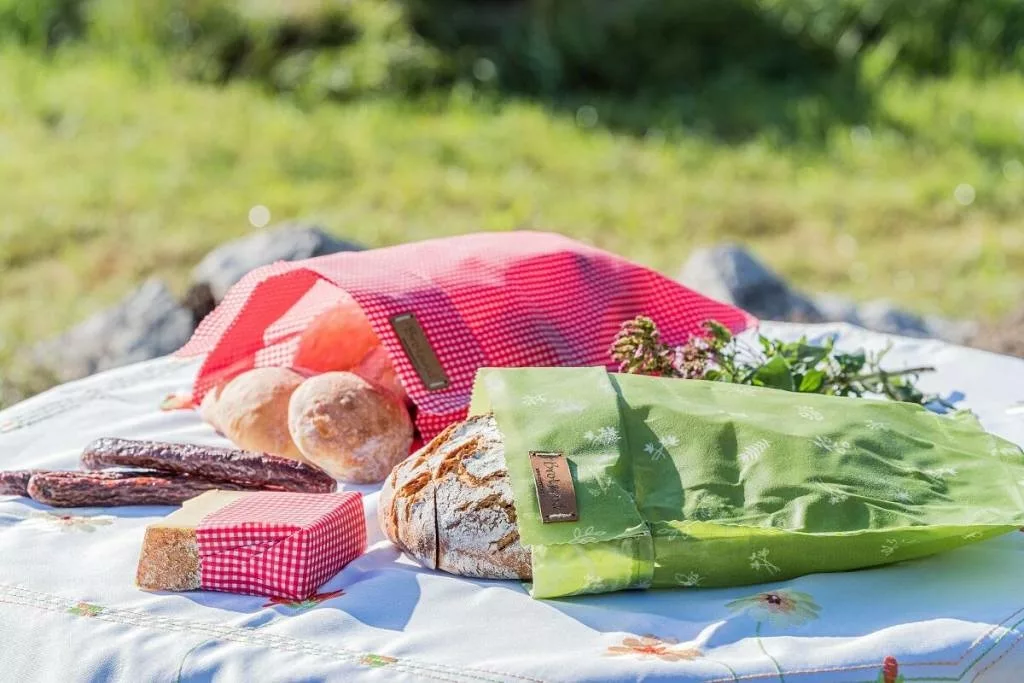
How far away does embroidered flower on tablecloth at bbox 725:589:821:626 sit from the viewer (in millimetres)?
1866

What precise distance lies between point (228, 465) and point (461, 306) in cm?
62

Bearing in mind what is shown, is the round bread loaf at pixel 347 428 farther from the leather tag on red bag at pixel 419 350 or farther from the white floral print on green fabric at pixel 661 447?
the white floral print on green fabric at pixel 661 447

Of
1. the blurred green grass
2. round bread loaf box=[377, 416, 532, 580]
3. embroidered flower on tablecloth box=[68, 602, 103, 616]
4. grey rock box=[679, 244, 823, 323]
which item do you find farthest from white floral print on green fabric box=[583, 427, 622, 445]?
the blurred green grass

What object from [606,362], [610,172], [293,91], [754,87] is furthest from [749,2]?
[606,362]

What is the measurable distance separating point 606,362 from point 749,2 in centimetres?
587

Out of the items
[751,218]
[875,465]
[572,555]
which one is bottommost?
[572,555]

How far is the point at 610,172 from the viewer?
6.54m

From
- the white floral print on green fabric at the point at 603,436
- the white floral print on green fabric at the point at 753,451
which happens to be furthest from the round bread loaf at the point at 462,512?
the white floral print on green fabric at the point at 753,451

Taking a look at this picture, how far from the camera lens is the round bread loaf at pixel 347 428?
7.69ft

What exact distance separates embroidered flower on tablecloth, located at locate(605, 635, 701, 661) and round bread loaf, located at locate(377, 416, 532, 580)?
22 centimetres

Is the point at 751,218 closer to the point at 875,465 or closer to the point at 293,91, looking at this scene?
the point at 293,91

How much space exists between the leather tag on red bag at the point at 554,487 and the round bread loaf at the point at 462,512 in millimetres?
55

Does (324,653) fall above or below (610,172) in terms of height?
below

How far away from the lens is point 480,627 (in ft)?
6.12
